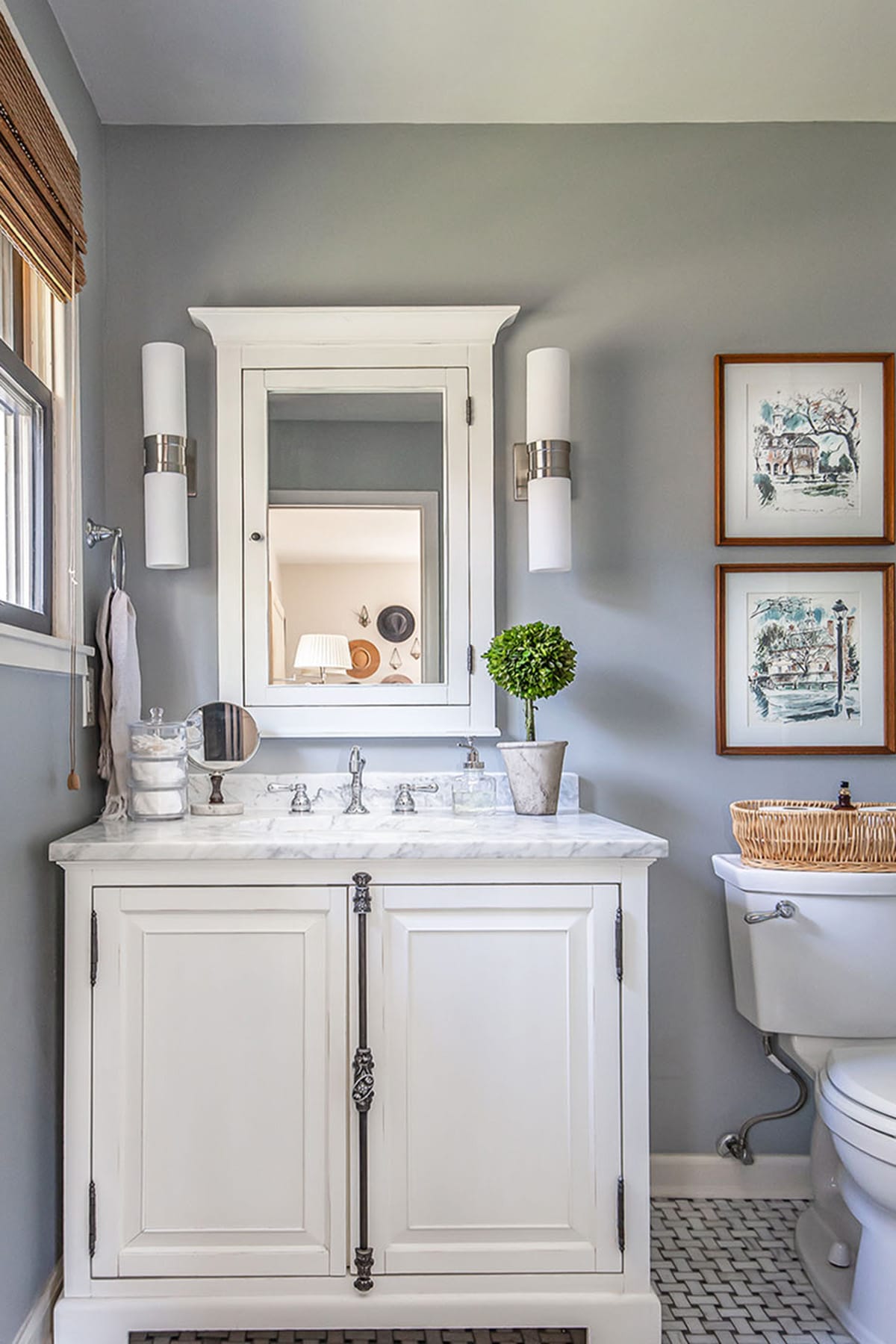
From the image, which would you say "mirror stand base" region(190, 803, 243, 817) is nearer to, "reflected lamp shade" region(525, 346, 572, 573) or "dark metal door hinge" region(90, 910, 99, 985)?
"dark metal door hinge" region(90, 910, 99, 985)

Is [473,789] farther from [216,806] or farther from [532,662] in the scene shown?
[216,806]

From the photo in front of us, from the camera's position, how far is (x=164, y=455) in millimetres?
2031

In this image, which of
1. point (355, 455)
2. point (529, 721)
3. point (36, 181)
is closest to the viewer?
point (36, 181)

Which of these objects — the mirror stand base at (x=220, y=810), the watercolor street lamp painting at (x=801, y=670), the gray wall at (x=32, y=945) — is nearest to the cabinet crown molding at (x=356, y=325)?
the gray wall at (x=32, y=945)

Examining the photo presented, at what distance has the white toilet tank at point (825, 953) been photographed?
184 cm

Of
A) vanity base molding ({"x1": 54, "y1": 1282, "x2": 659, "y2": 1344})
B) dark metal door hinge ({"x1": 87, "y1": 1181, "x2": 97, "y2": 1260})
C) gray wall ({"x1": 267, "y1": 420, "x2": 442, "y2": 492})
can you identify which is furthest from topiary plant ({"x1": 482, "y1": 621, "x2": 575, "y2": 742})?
dark metal door hinge ({"x1": 87, "y1": 1181, "x2": 97, "y2": 1260})

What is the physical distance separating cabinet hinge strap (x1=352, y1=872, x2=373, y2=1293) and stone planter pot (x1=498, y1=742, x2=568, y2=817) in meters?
0.47

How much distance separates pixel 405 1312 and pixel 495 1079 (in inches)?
16.2

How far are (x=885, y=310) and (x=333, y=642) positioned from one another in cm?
145

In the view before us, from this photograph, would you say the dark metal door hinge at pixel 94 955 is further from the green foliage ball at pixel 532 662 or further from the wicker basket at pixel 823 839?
the wicker basket at pixel 823 839

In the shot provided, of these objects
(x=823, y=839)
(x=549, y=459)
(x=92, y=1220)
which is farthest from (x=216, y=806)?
(x=823, y=839)

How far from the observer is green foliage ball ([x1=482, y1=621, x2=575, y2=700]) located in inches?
76.9

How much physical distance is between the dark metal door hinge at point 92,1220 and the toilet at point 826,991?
1.26 m

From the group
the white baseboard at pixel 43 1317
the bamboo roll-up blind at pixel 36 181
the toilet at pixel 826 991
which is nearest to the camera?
the bamboo roll-up blind at pixel 36 181
